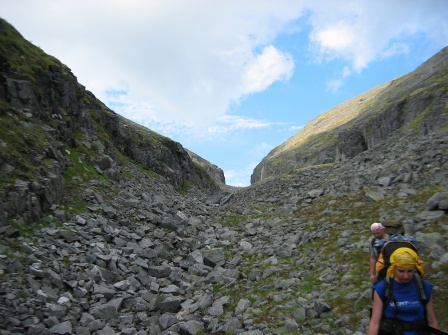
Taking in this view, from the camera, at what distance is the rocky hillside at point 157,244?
1121cm

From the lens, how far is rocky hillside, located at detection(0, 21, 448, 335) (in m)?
11.2

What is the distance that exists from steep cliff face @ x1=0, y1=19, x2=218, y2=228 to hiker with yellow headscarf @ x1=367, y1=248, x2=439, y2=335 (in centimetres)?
1577

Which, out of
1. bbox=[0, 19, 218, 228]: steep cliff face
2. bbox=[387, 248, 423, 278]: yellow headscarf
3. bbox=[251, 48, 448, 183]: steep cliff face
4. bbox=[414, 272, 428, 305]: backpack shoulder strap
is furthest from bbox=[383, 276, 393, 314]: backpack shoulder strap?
bbox=[251, 48, 448, 183]: steep cliff face

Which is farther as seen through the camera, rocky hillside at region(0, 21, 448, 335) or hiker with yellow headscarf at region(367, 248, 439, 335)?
rocky hillside at region(0, 21, 448, 335)

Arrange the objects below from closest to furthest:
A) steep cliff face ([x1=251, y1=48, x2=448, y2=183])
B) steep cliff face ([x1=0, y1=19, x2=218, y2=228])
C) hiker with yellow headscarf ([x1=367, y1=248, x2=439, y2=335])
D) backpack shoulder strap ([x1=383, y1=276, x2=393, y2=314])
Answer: hiker with yellow headscarf ([x1=367, y1=248, x2=439, y2=335]) → backpack shoulder strap ([x1=383, y1=276, x2=393, y2=314]) → steep cliff face ([x1=0, y1=19, x2=218, y2=228]) → steep cliff face ([x1=251, y1=48, x2=448, y2=183])

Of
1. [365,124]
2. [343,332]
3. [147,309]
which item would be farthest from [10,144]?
[365,124]

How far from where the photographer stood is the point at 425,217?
14977 millimetres

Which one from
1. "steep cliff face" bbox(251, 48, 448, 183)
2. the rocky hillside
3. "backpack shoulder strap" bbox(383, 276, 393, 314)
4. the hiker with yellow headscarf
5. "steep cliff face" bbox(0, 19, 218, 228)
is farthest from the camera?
"steep cliff face" bbox(251, 48, 448, 183)

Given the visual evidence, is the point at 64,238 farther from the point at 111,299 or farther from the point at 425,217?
the point at 425,217

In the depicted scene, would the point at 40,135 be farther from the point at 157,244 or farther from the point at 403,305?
the point at 403,305

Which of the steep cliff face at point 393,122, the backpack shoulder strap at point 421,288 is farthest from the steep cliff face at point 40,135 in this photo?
the steep cliff face at point 393,122

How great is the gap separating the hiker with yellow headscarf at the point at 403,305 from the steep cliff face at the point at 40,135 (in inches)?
621

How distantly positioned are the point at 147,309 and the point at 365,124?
307 feet

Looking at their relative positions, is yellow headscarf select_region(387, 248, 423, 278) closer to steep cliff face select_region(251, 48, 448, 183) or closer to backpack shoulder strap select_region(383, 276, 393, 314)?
backpack shoulder strap select_region(383, 276, 393, 314)
